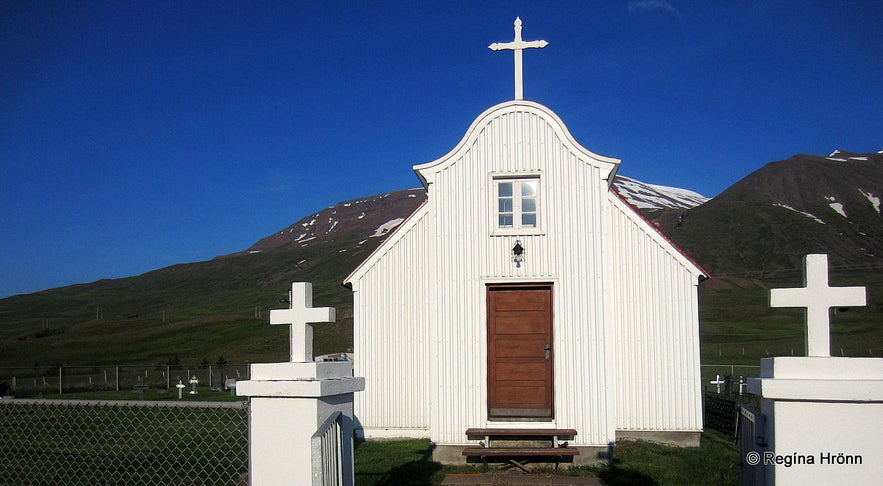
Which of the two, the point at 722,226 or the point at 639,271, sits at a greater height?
the point at 722,226

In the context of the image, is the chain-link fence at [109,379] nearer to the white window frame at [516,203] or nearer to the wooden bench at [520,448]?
the wooden bench at [520,448]

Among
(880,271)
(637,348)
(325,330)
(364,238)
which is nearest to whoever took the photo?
(637,348)

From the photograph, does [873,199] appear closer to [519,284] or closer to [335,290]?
[335,290]

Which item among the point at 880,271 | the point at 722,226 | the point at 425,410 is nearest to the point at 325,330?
the point at 425,410

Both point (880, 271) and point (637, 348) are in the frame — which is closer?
point (637, 348)

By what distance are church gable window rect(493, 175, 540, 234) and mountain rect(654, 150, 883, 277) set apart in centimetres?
10306

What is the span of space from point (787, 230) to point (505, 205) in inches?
5596

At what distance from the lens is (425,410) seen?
14695 mm

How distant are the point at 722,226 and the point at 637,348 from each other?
134 m

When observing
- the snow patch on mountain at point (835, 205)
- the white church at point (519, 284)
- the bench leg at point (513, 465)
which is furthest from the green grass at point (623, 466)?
the snow patch on mountain at point (835, 205)

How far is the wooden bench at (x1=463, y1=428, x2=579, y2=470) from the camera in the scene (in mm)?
11102

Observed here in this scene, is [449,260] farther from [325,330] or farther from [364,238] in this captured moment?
[364,238]

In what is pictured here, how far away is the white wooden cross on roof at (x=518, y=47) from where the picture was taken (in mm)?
12922

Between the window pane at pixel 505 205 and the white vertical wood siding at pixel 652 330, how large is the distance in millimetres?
2820
